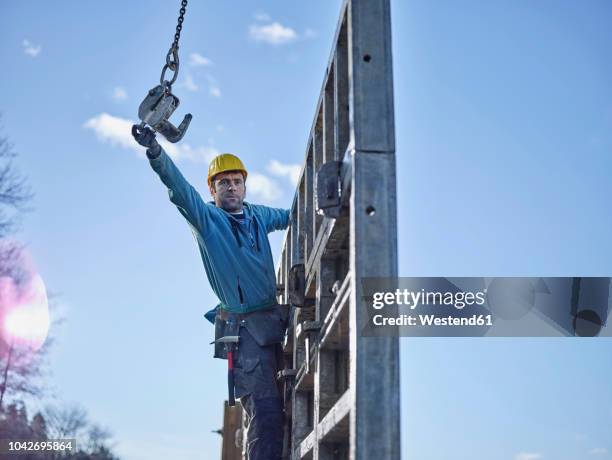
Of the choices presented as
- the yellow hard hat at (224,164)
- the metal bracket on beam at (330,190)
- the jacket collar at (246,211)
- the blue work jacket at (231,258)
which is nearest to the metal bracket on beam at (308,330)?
the metal bracket on beam at (330,190)

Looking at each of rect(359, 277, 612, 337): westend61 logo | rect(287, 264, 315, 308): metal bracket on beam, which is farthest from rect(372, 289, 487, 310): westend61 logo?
rect(287, 264, 315, 308): metal bracket on beam

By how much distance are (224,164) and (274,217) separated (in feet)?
1.72

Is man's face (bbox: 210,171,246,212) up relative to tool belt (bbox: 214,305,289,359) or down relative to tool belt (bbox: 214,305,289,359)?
up

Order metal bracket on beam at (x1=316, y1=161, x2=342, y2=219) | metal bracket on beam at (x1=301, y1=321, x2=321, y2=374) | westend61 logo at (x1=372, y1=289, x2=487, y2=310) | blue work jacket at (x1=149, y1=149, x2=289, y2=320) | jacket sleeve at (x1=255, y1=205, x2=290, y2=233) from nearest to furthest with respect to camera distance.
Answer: westend61 logo at (x1=372, y1=289, x2=487, y2=310), metal bracket on beam at (x1=316, y1=161, x2=342, y2=219), metal bracket on beam at (x1=301, y1=321, x2=321, y2=374), blue work jacket at (x1=149, y1=149, x2=289, y2=320), jacket sleeve at (x1=255, y1=205, x2=290, y2=233)

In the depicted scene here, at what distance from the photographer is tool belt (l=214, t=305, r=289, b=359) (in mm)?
4789

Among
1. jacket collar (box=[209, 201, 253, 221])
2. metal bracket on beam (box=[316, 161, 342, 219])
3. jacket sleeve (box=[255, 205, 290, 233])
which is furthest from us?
jacket sleeve (box=[255, 205, 290, 233])

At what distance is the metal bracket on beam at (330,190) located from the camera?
3209mm

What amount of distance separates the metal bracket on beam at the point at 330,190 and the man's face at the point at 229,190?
2089 millimetres

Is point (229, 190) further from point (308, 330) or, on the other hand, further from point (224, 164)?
point (308, 330)

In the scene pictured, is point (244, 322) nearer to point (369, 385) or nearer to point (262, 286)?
point (262, 286)

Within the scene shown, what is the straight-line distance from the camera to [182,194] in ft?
14.9

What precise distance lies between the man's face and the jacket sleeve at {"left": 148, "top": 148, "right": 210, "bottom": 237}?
513mm

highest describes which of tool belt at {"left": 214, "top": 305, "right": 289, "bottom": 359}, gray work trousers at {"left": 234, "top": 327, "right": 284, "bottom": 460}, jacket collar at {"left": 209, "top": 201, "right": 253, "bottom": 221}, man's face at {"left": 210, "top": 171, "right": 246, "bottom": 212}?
man's face at {"left": 210, "top": 171, "right": 246, "bottom": 212}

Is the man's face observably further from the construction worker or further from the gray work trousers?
the gray work trousers
